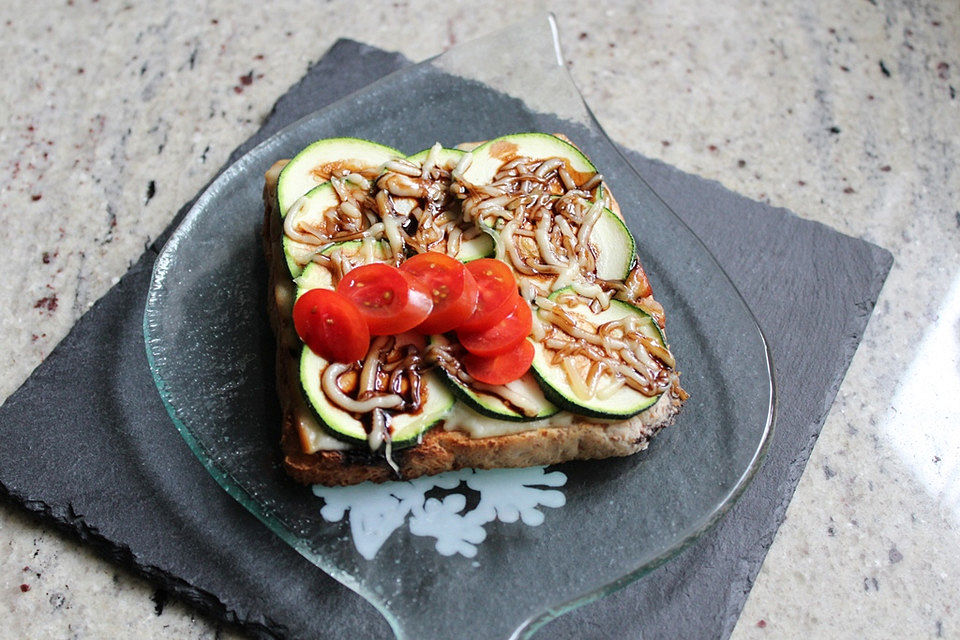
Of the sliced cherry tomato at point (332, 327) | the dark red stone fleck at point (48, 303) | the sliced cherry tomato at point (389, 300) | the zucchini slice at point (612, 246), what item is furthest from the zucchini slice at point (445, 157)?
the dark red stone fleck at point (48, 303)

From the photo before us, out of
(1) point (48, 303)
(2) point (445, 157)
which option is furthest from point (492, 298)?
(1) point (48, 303)

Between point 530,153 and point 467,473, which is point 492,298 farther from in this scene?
point 530,153

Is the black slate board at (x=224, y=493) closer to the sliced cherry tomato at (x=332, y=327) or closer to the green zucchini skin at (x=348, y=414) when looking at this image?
the green zucchini skin at (x=348, y=414)

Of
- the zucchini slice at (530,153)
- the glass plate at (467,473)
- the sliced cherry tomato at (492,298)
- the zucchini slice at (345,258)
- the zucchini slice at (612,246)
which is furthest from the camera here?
the zucchini slice at (530,153)

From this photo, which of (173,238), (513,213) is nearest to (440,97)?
(513,213)

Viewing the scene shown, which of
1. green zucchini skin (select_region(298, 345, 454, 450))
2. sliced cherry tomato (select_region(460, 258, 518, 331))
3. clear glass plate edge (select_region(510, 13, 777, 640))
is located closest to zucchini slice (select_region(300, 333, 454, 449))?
green zucchini skin (select_region(298, 345, 454, 450))

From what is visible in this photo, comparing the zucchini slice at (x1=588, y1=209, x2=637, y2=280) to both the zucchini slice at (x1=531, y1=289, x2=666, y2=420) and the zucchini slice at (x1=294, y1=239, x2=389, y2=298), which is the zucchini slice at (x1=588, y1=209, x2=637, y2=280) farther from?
the zucchini slice at (x1=294, y1=239, x2=389, y2=298)
